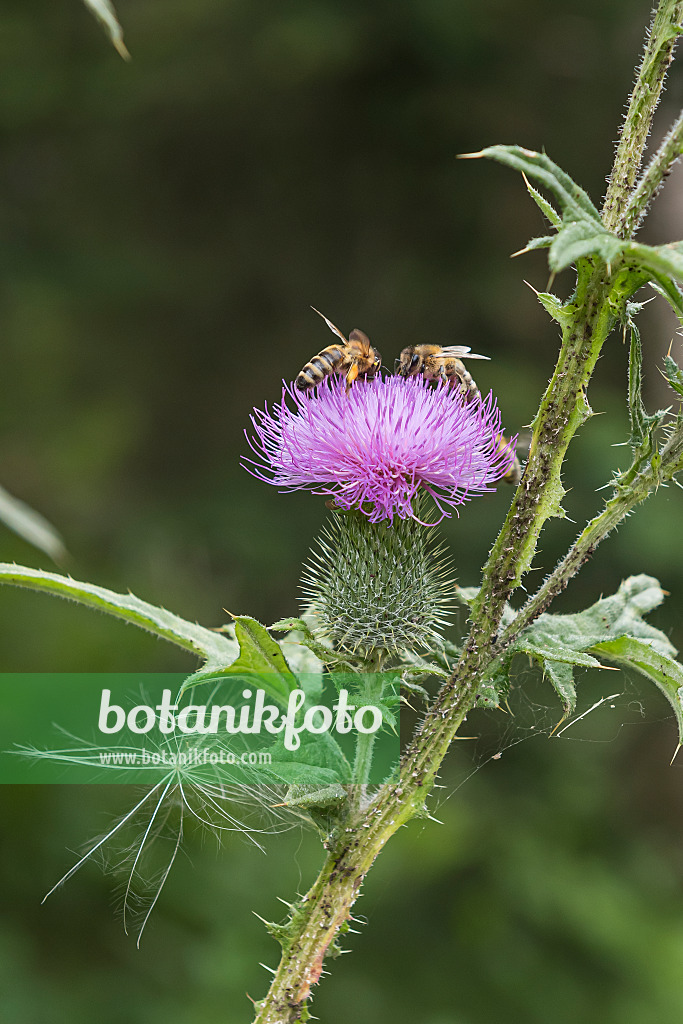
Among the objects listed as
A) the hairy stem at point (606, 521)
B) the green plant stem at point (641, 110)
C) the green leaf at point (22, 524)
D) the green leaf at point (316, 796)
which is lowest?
the green leaf at point (316, 796)

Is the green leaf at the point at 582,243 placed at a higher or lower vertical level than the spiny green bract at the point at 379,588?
higher

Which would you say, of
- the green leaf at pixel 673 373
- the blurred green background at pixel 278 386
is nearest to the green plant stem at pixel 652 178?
the green leaf at pixel 673 373

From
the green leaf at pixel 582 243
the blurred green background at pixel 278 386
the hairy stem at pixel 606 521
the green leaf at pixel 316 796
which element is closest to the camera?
the green leaf at pixel 582 243

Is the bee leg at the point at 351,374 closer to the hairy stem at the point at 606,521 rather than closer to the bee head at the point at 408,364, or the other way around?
the bee head at the point at 408,364

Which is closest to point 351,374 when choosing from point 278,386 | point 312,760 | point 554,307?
point 554,307

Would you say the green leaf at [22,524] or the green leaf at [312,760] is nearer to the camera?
the green leaf at [22,524]

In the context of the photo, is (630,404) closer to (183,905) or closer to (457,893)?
(183,905)

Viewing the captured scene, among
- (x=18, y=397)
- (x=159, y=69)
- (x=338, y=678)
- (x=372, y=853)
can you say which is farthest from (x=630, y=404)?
(x=159, y=69)
